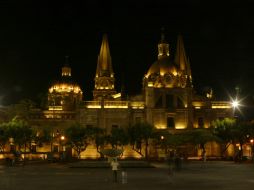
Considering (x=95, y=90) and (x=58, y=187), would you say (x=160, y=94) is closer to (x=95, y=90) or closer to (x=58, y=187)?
(x=95, y=90)

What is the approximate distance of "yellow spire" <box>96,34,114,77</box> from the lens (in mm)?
125375

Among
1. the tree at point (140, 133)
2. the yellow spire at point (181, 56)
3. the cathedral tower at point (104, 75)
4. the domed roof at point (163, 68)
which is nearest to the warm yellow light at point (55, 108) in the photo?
the cathedral tower at point (104, 75)

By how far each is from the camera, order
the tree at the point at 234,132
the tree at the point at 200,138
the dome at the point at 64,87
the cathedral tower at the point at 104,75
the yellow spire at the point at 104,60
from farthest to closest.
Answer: the dome at the point at 64,87
the cathedral tower at the point at 104,75
the yellow spire at the point at 104,60
the tree at the point at 200,138
the tree at the point at 234,132

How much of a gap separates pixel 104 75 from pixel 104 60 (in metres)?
4.04

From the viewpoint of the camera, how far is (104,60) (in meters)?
126

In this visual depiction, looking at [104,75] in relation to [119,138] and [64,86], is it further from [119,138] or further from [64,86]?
[119,138]

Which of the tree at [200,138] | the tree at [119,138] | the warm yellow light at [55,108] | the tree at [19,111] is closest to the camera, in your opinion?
the tree at [200,138]

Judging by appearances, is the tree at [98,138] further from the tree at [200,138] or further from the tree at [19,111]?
the tree at [19,111]

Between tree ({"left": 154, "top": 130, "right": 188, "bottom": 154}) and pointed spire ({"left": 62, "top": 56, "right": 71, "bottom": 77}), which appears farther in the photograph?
pointed spire ({"left": 62, "top": 56, "right": 71, "bottom": 77})

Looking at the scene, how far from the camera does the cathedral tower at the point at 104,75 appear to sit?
412ft

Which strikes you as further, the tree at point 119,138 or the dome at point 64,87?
the dome at point 64,87

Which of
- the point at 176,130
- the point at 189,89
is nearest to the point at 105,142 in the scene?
the point at 176,130

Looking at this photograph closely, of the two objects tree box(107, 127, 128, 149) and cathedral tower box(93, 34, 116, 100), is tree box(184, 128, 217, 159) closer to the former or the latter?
tree box(107, 127, 128, 149)

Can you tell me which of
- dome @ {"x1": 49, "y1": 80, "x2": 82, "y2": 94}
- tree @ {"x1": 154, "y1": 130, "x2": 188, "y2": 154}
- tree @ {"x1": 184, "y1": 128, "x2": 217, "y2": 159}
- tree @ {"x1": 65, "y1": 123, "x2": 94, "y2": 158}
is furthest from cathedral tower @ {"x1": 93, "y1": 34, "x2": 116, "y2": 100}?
tree @ {"x1": 184, "y1": 128, "x2": 217, "y2": 159}
